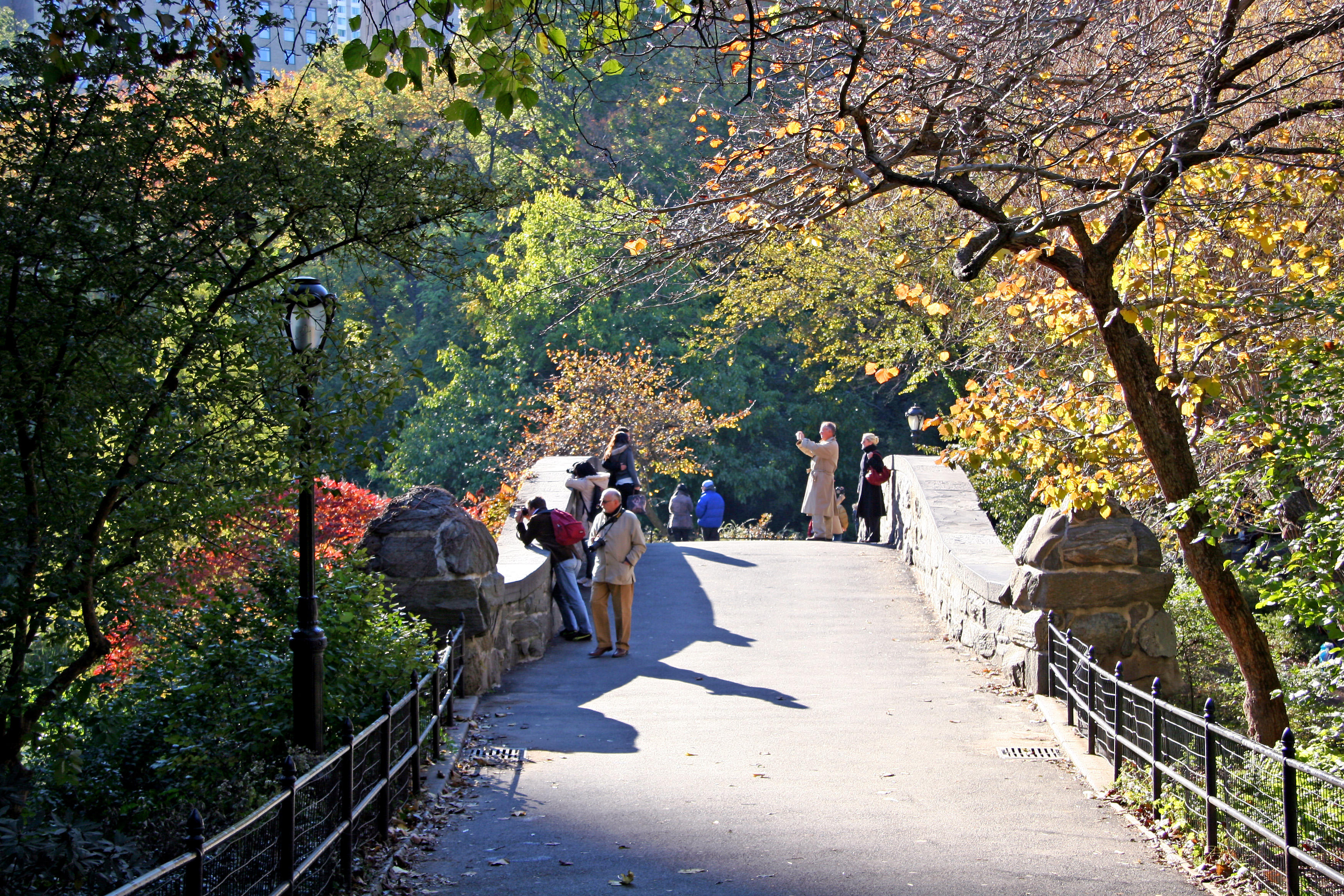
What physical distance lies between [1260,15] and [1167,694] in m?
5.90

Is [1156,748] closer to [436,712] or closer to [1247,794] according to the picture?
[1247,794]

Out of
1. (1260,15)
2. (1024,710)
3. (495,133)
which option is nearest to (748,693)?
(1024,710)

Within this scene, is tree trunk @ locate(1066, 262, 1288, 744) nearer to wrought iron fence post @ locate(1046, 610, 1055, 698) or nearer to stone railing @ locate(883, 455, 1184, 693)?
stone railing @ locate(883, 455, 1184, 693)

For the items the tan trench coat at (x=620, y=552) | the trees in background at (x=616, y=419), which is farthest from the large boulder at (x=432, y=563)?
the trees in background at (x=616, y=419)

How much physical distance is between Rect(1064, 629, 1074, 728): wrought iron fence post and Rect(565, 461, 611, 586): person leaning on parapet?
226 inches

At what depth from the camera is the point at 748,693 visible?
9.75m

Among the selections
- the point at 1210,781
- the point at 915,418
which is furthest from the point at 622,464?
the point at 1210,781

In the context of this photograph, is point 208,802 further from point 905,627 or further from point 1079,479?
point 905,627

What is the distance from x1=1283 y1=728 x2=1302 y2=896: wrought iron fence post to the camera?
15.5 ft

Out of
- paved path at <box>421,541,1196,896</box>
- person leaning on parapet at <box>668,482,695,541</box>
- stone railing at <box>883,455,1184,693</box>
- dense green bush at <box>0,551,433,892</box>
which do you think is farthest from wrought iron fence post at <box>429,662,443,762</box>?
person leaning on parapet at <box>668,482,695,541</box>

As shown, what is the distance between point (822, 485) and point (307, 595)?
13.3m

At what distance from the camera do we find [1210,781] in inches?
217

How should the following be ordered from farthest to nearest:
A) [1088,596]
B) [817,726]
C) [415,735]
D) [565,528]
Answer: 1. [565,528]
2. [1088,596]
3. [817,726]
4. [415,735]

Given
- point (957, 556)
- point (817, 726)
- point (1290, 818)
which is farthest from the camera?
point (957, 556)
